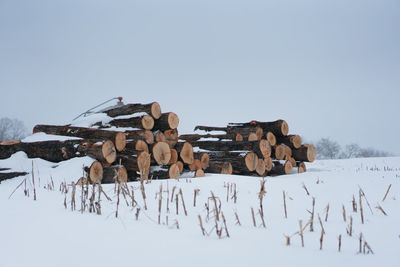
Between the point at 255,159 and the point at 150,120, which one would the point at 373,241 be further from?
the point at 255,159

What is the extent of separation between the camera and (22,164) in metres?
7.50

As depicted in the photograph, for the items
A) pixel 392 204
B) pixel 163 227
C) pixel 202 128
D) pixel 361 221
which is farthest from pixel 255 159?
pixel 163 227

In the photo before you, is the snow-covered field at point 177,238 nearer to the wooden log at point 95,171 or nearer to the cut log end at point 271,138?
the wooden log at point 95,171

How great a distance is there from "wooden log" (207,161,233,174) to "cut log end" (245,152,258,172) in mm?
492

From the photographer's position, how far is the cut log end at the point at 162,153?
788 cm

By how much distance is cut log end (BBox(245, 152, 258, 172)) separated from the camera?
31.1 feet

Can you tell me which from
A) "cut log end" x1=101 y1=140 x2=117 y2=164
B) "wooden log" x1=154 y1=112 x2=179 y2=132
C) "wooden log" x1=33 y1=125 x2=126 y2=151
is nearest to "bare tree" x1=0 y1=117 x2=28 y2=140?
"wooden log" x1=33 y1=125 x2=126 y2=151

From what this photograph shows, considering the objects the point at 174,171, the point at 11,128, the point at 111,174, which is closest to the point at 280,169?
the point at 174,171

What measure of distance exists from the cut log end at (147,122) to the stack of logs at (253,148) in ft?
6.48

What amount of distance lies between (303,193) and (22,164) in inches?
240

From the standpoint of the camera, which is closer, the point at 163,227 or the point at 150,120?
the point at 163,227

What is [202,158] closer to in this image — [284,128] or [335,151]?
[284,128]

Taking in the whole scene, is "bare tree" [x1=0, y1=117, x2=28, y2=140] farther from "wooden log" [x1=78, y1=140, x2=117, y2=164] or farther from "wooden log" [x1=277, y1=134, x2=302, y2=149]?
"wooden log" [x1=78, y1=140, x2=117, y2=164]

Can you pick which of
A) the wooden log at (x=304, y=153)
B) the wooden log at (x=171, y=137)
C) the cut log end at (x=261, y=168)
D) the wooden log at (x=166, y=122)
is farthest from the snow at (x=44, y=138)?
the wooden log at (x=304, y=153)
